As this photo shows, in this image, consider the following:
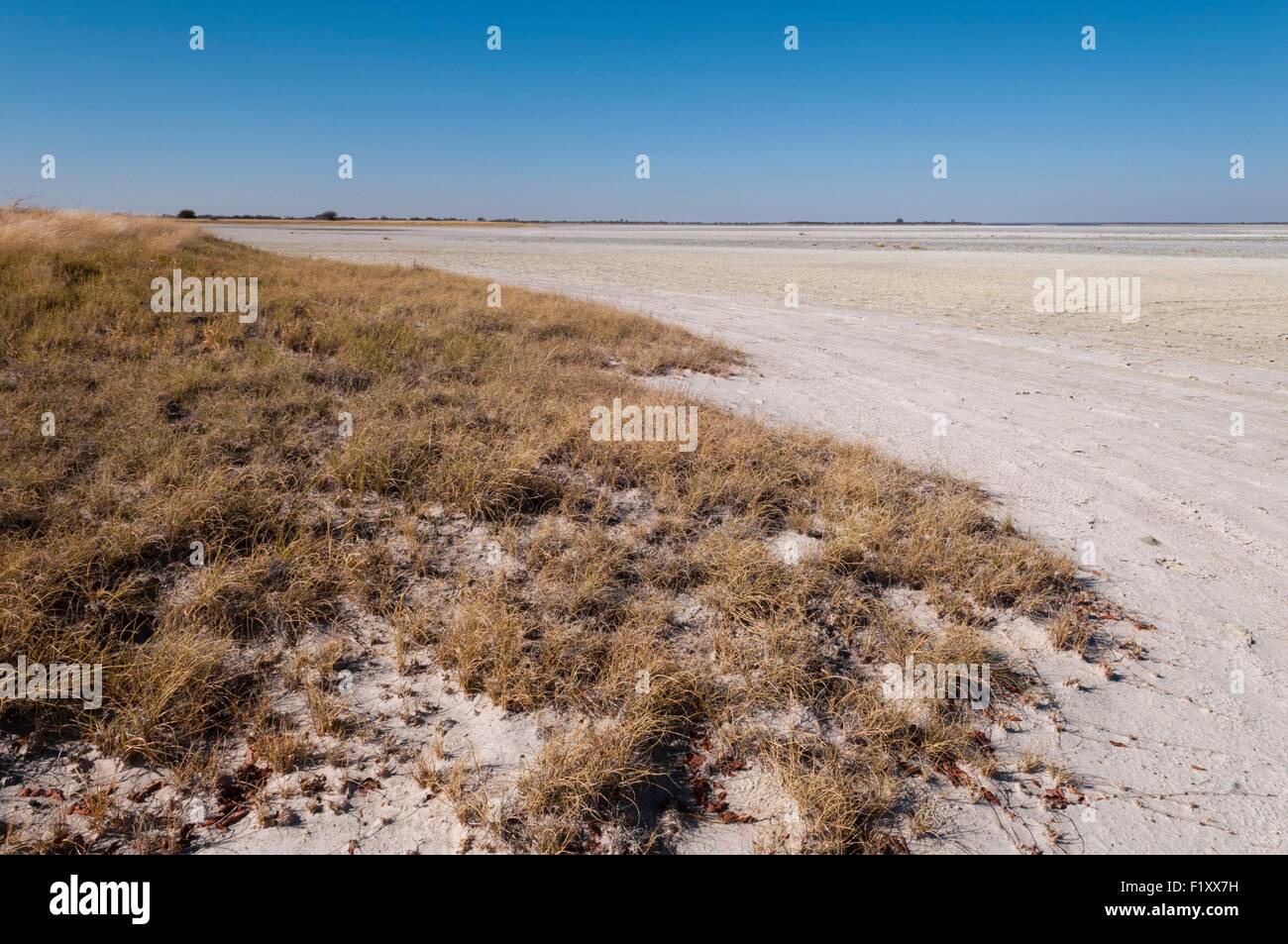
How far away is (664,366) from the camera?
11227 millimetres

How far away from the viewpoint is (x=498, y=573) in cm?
477

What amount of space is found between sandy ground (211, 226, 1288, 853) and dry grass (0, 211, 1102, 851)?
0.55 meters

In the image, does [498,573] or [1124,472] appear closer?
[498,573]

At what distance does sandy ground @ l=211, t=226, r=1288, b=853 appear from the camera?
3.38 meters

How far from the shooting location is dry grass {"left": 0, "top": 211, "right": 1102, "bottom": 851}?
3457 millimetres

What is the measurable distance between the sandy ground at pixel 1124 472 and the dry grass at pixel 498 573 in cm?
55

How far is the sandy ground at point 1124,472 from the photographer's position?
11.1ft

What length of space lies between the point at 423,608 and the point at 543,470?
205cm

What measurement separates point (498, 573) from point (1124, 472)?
22.9 feet

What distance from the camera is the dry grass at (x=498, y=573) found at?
346 cm
